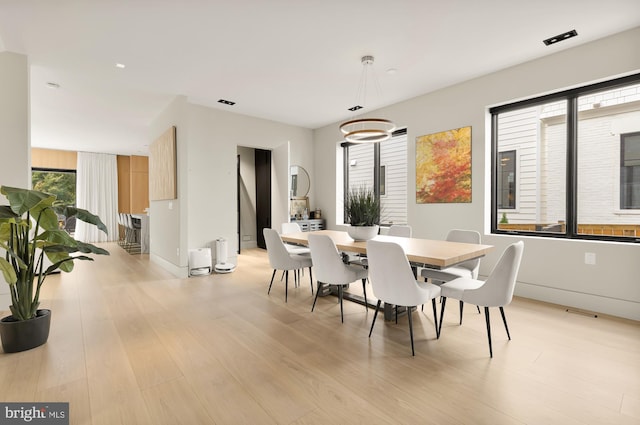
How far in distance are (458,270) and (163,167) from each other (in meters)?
4.76

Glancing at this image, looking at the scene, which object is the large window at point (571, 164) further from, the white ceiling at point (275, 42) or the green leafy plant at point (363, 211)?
the green leafy plant at point (363, 211)

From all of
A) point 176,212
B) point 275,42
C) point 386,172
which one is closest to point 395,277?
point 275,42

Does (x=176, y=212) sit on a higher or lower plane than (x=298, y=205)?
lower

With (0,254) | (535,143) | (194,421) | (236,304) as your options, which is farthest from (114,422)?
(535,143)

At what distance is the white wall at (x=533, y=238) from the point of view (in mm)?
3021

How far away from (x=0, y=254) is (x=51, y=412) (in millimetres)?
2416

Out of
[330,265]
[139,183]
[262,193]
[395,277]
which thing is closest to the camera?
[395,277]

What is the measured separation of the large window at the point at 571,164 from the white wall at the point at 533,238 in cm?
19

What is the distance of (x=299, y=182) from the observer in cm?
656

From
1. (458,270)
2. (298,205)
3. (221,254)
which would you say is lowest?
(221,254)

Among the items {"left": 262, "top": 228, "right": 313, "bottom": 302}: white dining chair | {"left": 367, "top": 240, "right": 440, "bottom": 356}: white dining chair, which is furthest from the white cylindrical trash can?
{"left": 367, "top": 240, "right": 440, "bottom": 356}: white dining chair

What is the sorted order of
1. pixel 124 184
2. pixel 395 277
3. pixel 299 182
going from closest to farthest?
pixel 395 277, pixel 299 182, pixel 124 184

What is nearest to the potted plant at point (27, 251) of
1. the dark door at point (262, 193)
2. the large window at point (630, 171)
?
the large window at point (630, 171)

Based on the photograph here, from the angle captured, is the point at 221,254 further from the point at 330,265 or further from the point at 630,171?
the point at 630,171
